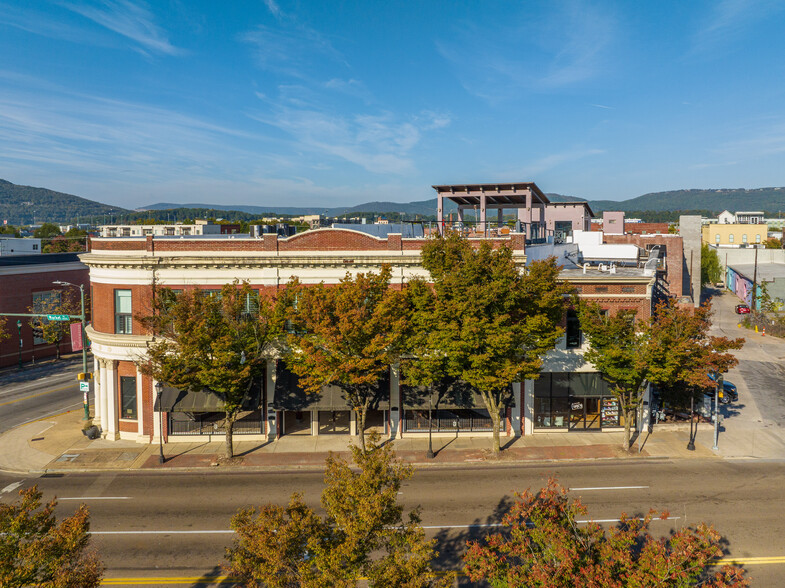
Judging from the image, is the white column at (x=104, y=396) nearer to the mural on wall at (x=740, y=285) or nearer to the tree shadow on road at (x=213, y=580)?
the tree shadow on road at (x=213, y=580)

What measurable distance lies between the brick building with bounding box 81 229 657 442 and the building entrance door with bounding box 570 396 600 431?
56 millimetres

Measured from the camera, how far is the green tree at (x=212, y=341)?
23781 mm

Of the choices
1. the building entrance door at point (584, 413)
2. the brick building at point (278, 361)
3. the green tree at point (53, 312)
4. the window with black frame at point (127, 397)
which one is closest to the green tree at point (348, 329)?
the brick building at point (278, 361)

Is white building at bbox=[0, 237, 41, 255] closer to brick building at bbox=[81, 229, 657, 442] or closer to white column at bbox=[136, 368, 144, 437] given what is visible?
brick building at bbox=[81, 229, 657, 442]

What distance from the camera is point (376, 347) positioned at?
23.4 meters

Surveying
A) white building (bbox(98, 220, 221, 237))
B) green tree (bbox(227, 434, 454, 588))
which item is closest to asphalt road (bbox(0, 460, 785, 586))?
green tree (bbox(227, 434, 454, 588))

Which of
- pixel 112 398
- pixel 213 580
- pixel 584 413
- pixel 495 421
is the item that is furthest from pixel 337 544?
pixel 112 398

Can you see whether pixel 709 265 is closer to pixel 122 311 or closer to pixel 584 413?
pixel 584 413

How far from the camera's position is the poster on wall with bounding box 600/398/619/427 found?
2978cm

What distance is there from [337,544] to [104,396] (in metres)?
23.2

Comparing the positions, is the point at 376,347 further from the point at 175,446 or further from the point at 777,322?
the point at 777,322

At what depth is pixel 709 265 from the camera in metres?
96.9

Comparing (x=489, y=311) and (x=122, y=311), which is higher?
(x=489, y=311)

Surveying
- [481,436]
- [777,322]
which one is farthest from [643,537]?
[777,322]
